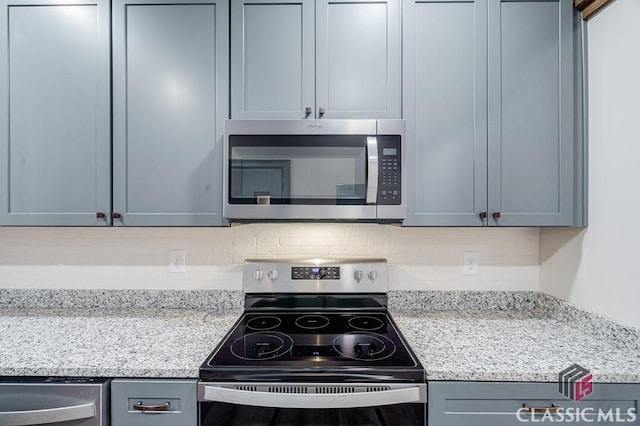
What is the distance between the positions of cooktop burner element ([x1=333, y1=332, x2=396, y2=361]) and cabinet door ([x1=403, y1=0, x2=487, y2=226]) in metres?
0.51

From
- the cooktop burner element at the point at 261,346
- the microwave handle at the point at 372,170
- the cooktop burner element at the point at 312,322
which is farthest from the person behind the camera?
the cooktop burner element at the point at 312,322

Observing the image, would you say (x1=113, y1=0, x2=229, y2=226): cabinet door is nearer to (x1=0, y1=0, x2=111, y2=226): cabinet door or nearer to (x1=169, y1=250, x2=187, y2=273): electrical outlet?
(x1=0, y1=0, x2=111, y2=226): cabinet door

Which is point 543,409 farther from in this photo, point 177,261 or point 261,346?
point 177,261

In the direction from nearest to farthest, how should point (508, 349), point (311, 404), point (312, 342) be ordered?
point (311, 404) → point (508, 349) → point (312, 342)

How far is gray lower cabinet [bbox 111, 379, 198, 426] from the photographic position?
1.07 meters

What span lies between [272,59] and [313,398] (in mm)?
1332

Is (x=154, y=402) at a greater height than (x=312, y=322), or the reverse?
(x=312, y=322)

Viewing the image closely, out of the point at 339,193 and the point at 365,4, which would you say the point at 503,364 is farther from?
the point at 365,4

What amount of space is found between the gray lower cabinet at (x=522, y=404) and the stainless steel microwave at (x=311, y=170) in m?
0.66

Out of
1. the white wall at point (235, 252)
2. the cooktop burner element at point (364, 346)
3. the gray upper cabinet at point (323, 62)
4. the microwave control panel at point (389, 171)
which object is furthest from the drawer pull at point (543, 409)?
the gray upper cabinet at point (323, 62)

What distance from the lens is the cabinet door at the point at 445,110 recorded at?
141 cm

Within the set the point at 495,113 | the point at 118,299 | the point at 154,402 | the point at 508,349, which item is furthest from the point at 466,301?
the point at 118,299

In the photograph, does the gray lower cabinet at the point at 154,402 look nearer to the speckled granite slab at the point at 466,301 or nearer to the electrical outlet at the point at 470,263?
the speckled granite slab at the point at 466,301

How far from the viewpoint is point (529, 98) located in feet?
4.63
